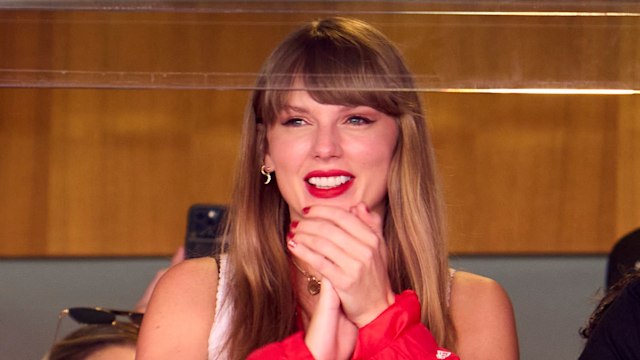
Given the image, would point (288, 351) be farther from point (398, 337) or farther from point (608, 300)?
point (608, 300)

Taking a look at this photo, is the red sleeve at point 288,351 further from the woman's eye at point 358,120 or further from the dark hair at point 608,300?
the dark hair at point 608,300

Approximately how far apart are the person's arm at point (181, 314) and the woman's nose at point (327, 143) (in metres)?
0.25

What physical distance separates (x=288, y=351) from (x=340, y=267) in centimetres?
9

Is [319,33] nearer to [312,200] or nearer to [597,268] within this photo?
[312,200]

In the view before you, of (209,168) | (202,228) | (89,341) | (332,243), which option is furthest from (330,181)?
(209,168)

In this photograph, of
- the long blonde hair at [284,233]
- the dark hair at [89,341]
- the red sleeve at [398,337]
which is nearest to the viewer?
the red sleeve at [398,337]

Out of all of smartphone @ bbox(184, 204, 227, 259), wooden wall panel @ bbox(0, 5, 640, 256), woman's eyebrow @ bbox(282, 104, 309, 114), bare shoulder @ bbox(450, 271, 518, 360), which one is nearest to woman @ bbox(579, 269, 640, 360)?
bare shoulder @ bbox(450, 271, 518, 360)

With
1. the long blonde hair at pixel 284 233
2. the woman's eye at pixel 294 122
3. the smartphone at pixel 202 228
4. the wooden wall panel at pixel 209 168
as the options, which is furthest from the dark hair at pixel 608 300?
the wooden wall panel at pixel 209 168

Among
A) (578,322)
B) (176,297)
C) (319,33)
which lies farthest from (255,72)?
(578,322)

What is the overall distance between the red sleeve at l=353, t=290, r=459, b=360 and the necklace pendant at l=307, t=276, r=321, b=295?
234 mm

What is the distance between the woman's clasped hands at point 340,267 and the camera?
4.05 ft

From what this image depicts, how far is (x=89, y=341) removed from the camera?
1.86 meters

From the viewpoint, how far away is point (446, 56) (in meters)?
1.08

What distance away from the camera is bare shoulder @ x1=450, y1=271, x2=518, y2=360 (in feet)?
4.80
